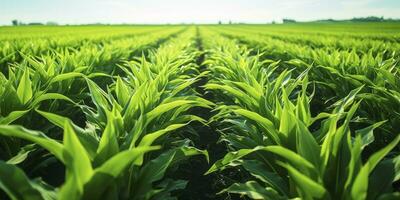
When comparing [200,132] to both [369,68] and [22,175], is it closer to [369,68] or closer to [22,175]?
[369,68]

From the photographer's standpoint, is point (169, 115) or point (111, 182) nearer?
point (111, 182)

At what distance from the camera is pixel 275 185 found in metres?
1.83

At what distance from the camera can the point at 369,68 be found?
3.89 meters

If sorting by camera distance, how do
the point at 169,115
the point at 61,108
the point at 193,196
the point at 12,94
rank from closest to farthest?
the point at 12,94
the point at 169,115
the point at 193,196
the point at 61,108

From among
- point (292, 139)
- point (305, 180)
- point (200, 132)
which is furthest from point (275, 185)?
point (200, 132)

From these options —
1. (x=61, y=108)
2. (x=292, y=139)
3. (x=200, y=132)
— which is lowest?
(x=200, y=132)

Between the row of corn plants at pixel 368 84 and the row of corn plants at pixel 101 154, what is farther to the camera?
the row of corn plants at pixel 368 84

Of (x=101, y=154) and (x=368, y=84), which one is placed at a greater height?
(x=101, y=154)

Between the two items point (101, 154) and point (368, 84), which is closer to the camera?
point (101, 154)

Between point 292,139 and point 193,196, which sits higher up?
point 292,139

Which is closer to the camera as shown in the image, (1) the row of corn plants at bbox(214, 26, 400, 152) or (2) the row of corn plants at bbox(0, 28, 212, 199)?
(2) the row of corn plants at bbox(0, 28, 212, 199)

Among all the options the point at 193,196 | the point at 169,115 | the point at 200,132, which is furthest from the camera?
the point at 200,132

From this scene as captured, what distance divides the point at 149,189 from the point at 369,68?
10.1 feet

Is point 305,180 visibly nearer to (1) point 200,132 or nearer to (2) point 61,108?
(2) point 61,108
